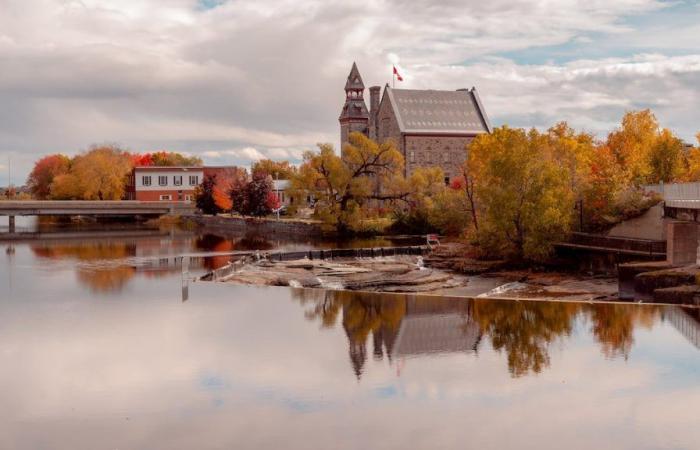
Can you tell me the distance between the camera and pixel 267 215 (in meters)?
94.5

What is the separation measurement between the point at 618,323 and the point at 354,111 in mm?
72759

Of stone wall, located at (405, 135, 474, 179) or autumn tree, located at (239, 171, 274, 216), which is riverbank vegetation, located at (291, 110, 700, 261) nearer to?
stone wall, located at (405, 135, 474, 179)

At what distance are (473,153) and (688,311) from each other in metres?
37.3

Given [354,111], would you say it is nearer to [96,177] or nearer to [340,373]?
[96,177]

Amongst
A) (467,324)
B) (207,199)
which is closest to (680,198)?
(467,324)

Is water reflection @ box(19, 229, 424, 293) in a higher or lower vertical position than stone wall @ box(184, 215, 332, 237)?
lower

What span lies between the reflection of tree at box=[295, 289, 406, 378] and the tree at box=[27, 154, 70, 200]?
111756 mm

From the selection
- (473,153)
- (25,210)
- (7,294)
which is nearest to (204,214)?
(25,210)

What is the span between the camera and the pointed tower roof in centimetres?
10156

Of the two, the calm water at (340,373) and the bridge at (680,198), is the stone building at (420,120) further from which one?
the calm water at (340,373)

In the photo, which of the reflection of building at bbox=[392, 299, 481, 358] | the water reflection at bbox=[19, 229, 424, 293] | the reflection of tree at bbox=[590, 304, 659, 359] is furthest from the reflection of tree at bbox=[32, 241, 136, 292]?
the reflection of tree at bbox=[590, 304, 659, 359]

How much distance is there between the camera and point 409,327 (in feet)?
102

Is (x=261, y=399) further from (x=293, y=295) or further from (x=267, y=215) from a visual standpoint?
(x=267, y=215)

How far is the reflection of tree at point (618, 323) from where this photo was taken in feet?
88.3
